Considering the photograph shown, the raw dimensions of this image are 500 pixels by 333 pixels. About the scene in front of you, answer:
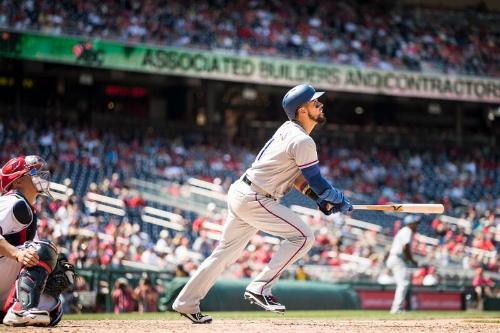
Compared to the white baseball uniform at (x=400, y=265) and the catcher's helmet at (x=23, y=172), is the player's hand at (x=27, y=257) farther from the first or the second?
the white baseball uniform at (x=400, y=265)

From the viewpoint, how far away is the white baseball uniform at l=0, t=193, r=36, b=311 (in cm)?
685

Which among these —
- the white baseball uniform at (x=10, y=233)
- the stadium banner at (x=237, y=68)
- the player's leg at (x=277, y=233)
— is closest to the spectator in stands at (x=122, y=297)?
the player's leg at (x=277, y=233)

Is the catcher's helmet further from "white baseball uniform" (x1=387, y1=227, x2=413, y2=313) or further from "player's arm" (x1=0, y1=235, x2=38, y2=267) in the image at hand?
"white baseball uniform" (x1=387, y1=227, x2=413, y2=313)

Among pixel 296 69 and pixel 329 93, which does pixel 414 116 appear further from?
pixel 296 69

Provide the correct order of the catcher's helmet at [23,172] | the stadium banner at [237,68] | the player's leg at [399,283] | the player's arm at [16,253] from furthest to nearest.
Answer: the stadium banner at [237,68] < the player's leg at [399,283] < the catcher's helmet at [23,172] < the player's arm at [16,253]

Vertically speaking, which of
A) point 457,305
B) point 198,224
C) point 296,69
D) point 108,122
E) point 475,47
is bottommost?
point 457,305

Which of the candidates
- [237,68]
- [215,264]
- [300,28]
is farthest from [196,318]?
[300,28]

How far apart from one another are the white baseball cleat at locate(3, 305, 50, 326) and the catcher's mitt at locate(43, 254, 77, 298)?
1.19ft

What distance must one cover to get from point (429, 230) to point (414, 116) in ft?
38.3

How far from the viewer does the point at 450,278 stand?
20.0 meters

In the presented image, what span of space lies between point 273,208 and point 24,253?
2046 millimetres

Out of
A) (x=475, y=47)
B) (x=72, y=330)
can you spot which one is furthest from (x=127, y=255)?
(x=475, y=47)

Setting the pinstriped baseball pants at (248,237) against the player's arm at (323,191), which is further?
the pinstriped baseball pants at (248,237)

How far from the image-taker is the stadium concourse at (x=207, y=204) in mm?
18500
